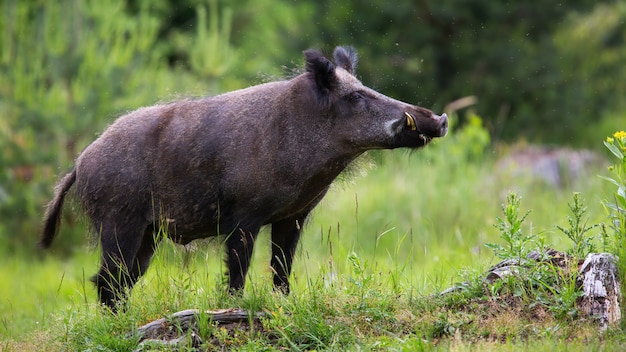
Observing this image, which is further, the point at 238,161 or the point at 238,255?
the point at 238,161

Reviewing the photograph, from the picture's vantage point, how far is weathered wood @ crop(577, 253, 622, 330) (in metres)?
5.16

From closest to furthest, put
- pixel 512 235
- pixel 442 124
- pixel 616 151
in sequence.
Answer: pixel 616 151 < pixel 512 235 < pixel 442 124

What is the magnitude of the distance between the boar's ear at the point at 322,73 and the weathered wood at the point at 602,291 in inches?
79.5

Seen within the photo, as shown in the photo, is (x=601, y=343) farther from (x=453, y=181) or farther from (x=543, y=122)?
(x=543, y=122)

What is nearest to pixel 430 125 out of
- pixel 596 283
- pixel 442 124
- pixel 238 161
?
pixel 442 124

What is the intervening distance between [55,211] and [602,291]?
3965 mm

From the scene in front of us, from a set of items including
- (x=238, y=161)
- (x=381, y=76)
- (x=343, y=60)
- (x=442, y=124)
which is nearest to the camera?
(x=442, y=124)

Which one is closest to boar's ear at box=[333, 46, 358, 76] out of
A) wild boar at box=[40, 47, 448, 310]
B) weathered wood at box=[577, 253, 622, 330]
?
wild boar at box=[40, 47, 448, 310]

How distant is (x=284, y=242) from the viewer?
6414 millimetres

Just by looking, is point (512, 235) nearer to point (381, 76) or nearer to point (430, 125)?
point (430, 125)

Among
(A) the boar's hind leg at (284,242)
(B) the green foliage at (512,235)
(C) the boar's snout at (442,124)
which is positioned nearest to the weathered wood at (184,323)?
(A) the boar's hind leg at (284,242)

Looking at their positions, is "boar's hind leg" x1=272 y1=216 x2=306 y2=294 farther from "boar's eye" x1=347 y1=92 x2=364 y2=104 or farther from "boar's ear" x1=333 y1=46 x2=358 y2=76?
"boar's ear" x1=333 y1=46 x2=358 y2=76

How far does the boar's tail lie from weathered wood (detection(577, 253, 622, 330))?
3.71m

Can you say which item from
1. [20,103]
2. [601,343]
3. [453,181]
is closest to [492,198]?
[453,181]
